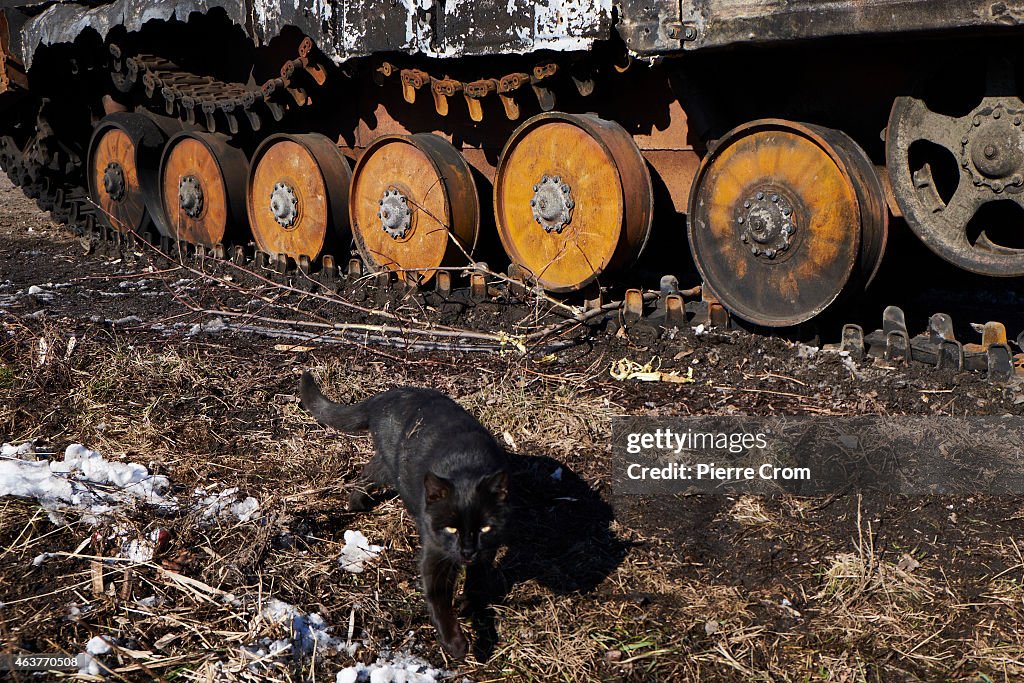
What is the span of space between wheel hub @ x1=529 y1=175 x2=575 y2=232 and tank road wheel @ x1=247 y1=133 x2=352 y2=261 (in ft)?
5.76

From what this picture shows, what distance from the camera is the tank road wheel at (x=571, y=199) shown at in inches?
213

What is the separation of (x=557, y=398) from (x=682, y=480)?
2.48ft

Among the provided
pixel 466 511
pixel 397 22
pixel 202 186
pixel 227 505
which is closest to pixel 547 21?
pixel 397 22

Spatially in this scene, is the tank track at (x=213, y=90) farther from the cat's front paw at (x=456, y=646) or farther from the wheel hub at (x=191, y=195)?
the cat's front paw at (x=456, y=646)

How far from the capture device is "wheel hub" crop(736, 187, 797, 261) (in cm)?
486

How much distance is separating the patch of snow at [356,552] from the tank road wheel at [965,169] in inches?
109

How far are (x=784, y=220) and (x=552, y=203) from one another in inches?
54.4

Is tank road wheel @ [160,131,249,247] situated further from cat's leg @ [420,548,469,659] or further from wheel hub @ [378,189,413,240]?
cat's leg @ [420,548,469,659]

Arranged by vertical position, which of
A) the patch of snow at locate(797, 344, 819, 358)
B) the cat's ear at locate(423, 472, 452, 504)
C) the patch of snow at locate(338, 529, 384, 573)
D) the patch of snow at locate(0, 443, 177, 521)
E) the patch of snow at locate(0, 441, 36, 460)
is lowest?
the patch of snow at locate(338, 529, 384, 573)

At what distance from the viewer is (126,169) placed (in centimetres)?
834

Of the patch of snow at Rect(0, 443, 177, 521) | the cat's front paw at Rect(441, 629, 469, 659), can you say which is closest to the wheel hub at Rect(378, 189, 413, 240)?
the patch of snow at Rect(0, 443, 177, 521)

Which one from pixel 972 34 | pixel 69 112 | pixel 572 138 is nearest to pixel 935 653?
pixel 972 34

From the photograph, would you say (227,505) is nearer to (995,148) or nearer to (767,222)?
(767,222)

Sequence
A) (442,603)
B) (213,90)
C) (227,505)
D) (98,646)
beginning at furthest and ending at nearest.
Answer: (213,90) < (227,505) < (442,603) < (98,646)
